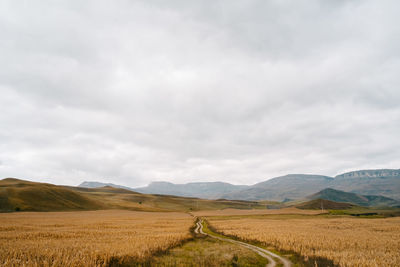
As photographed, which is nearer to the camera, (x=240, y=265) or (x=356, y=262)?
(x=356, y=262)

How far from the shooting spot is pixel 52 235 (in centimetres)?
3350

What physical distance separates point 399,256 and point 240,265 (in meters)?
14.6

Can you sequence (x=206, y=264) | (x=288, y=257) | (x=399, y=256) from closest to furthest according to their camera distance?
(x=206, y=264), (x=399, y=256), (x=288, y=257)

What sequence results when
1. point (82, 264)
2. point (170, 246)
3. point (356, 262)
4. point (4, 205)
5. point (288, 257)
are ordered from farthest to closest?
1. point (4, 205)
2. point (170, 246)
3. point (288, 257)
4. point (356, 262)
5. point (82, 264)

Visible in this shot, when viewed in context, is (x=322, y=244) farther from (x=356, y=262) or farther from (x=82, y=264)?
(x=82, y=264)

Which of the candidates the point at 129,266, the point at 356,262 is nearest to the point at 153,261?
the point at 129,266

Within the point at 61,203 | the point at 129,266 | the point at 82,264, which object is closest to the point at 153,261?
the point at 129,266

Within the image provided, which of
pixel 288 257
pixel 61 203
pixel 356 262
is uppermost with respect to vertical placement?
pixel 356 262

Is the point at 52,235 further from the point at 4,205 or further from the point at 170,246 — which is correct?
the point at 4,205

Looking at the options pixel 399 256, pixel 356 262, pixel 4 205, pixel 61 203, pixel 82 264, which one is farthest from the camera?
pixel 61 203

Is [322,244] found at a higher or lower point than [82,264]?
lower

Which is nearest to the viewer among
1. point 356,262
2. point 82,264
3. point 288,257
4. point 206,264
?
point 82,264

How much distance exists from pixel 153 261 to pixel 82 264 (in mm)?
6056

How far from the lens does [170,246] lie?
26.1m
